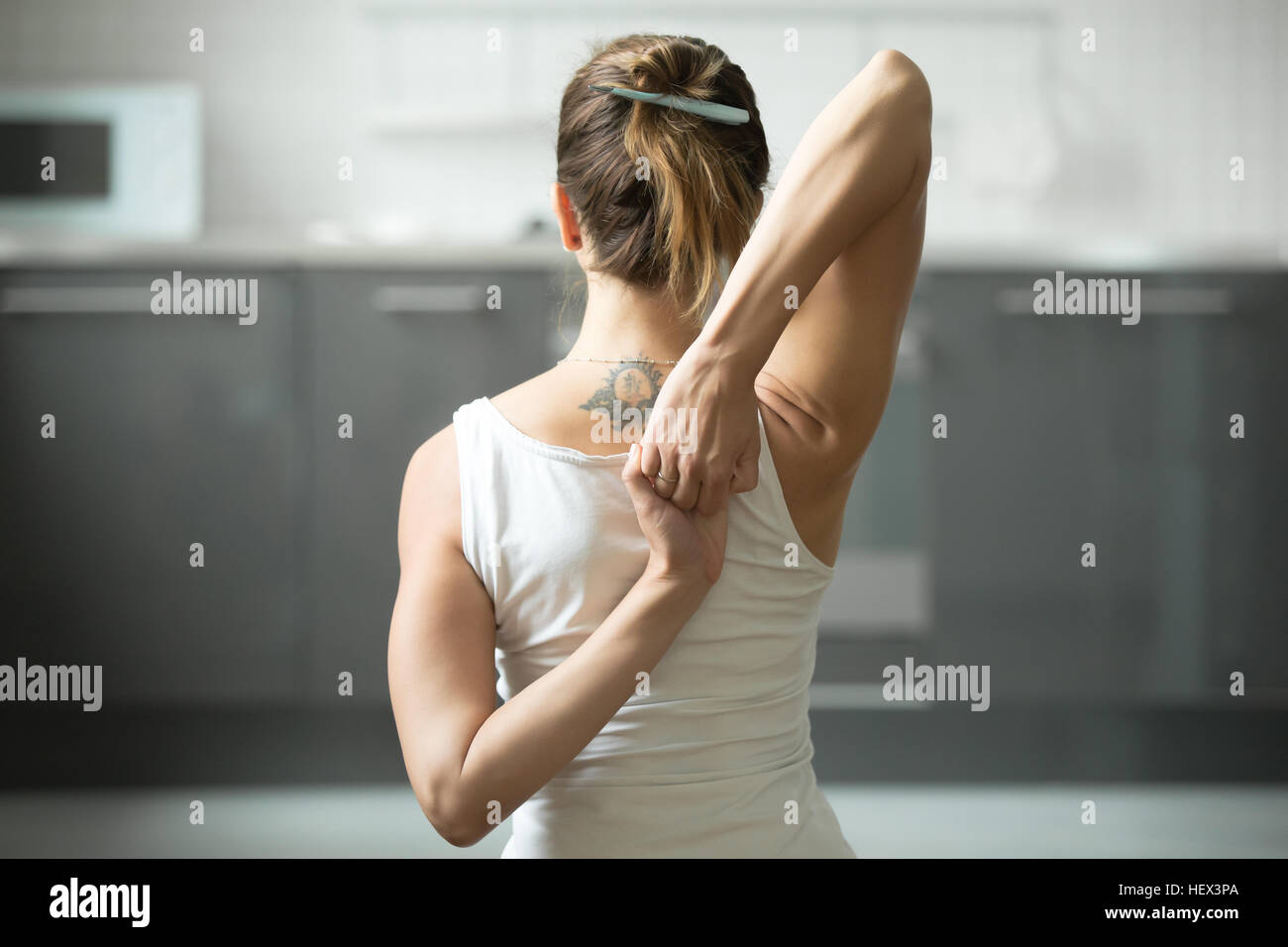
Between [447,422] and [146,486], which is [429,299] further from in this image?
[146,486]

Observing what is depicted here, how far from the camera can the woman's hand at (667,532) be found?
537 mm

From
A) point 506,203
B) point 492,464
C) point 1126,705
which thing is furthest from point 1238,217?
point 492,464

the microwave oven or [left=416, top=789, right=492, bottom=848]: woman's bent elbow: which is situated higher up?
the microwave oven

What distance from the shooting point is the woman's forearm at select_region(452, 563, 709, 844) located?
0.54 meters

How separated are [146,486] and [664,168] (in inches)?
61.6

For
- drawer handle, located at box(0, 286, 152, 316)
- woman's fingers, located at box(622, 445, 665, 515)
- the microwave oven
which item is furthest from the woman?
the microwave oven

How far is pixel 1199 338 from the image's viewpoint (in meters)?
1.92

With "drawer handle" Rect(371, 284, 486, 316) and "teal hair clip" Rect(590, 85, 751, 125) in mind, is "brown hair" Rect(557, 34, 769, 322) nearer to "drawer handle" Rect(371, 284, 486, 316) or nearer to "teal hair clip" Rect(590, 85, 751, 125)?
→ "teal hair clip" Rect(590, 85, 751, 125)

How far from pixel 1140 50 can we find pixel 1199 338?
1.04 meters

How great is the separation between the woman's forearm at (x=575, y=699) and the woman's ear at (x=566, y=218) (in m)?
0.26

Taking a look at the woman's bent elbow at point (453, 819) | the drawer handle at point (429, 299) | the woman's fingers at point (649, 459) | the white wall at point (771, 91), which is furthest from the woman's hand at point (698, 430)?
the white wall at point (771, 91)

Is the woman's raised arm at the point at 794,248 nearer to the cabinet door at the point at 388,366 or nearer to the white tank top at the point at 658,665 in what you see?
the white tank top at the point at 658,665

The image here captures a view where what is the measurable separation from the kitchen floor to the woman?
1.05m
